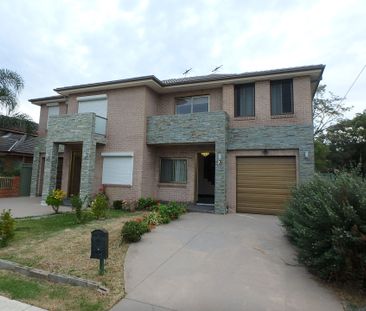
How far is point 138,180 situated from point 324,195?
936 centimetres

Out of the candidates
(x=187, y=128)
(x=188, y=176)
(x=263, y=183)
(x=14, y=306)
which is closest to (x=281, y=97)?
(x=263, y=183)

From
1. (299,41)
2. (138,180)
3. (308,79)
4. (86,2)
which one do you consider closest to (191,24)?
(86,2)

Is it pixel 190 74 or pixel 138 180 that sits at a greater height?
pixel 190 74

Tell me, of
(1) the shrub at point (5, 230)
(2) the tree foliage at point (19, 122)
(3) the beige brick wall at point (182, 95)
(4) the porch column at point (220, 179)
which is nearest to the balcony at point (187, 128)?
(4) the porch column at point (220, 179)

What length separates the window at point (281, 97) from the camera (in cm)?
1173

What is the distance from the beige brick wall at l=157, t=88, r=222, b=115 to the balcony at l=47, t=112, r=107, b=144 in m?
3.43

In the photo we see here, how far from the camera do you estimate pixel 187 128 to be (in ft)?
40.4

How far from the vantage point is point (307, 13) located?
871 cm

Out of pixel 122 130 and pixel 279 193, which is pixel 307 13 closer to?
pixel 279 193

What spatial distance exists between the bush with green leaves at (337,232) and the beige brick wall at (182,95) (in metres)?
8.62

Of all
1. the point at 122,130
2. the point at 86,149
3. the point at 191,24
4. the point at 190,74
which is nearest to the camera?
the point at 191,24

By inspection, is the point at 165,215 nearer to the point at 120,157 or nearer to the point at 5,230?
the point at 5,230

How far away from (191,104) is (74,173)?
8.57 meters

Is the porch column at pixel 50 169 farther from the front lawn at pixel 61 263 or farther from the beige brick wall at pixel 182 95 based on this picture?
the beige brick wall at pixel 182 95
